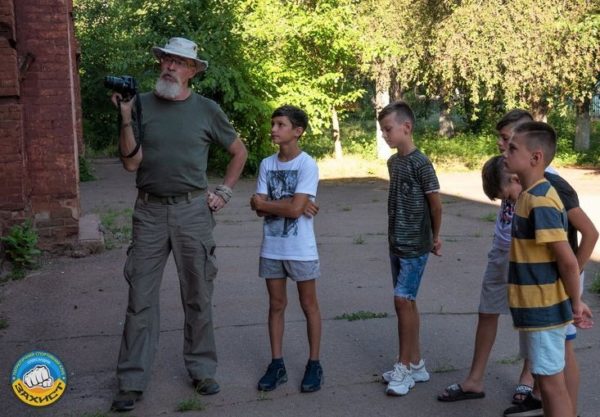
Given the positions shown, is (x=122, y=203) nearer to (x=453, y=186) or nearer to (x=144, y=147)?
(x=453, y=186)

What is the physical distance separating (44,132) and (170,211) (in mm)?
5068

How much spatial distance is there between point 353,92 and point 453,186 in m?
4.52

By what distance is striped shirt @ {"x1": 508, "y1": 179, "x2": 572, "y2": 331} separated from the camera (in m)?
3.83

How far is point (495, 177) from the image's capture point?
4727mm

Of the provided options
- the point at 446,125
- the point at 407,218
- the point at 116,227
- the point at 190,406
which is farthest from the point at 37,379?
the point at 446,125

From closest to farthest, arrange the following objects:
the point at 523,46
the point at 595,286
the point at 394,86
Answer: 1. the point at 595,286
2. the point at 523,46
3. the point at 394,86

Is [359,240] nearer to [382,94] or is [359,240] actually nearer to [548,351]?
[548,351]

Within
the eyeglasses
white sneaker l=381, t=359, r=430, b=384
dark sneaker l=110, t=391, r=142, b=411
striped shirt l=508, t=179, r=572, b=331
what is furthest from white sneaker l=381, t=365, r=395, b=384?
the eyeglasses

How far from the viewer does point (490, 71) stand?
20844 mm

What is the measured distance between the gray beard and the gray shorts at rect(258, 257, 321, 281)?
1.14 m

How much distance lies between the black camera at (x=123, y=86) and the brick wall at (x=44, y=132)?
4.73 metres

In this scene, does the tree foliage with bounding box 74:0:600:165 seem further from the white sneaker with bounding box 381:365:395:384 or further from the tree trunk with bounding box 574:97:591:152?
the white sneaker with bounding box 381:365:395:384

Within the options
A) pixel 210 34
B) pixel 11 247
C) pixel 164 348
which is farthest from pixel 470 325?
pixel 210 34

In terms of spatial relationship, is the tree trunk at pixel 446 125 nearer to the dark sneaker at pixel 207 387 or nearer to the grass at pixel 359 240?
the grass at pixel 359 240
